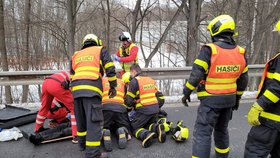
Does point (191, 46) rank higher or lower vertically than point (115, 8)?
lower

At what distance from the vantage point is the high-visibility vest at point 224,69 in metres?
3.06

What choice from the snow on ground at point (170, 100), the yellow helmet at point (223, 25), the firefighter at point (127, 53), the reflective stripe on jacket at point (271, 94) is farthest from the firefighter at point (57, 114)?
the reflective stripe on jacket at point (271, 94)

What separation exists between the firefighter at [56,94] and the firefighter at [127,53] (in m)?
2.09

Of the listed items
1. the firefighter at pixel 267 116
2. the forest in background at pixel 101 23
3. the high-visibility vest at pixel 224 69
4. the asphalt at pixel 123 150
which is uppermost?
the forest in background at pixel 101 23

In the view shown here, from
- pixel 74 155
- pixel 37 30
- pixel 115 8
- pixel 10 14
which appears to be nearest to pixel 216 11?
pixel 115 8

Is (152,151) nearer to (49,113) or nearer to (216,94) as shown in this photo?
(216,94)

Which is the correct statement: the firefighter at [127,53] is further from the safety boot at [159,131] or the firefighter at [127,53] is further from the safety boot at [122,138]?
the safety boot at [122,138]

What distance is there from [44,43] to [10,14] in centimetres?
343

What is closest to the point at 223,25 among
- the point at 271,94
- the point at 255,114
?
the point at 271,94

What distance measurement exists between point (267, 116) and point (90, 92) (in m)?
2.16

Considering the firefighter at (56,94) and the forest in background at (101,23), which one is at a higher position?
the forest in background at (101,23)

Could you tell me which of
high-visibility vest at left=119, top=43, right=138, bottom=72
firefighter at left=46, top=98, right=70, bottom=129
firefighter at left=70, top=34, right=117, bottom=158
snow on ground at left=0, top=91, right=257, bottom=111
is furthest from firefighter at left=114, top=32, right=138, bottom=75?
firefighter at left=70, top=34, right=117, bottom=158

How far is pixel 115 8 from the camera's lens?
1777cm

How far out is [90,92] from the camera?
11.7 ft
